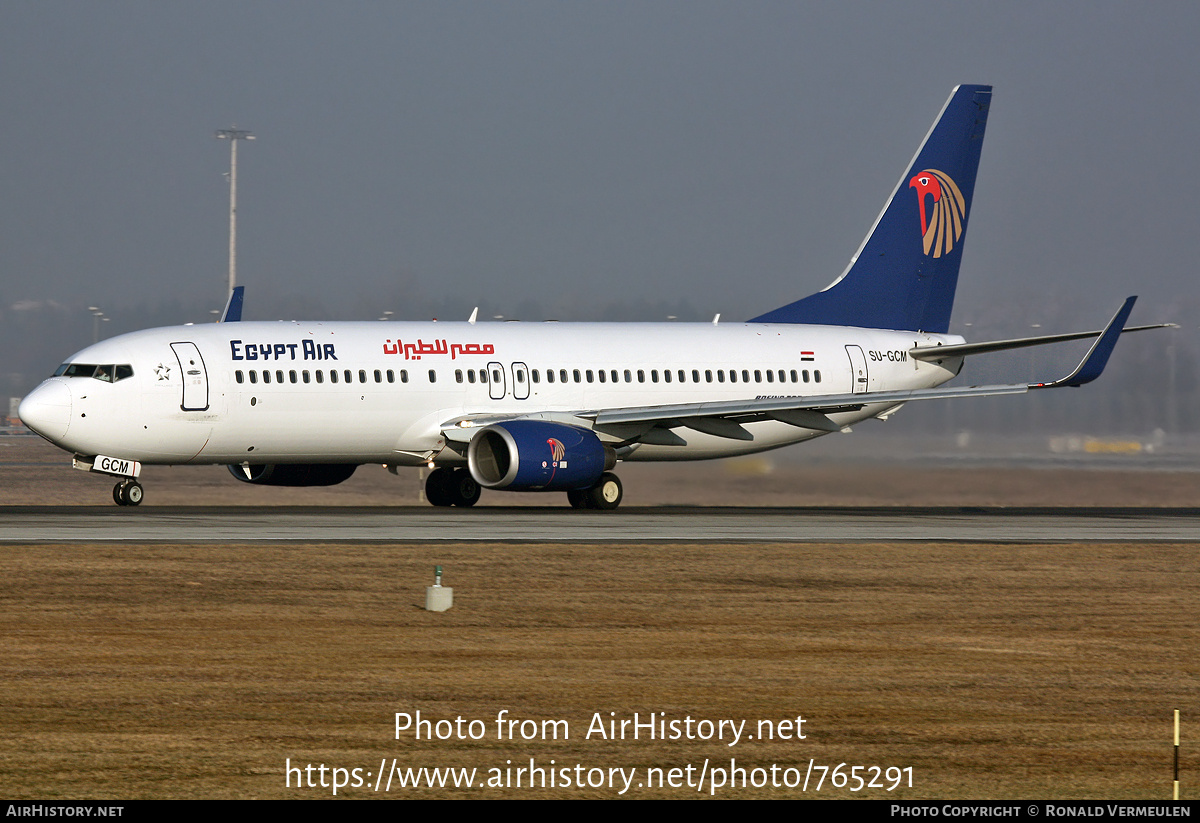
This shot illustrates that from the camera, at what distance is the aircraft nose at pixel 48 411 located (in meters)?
33.0

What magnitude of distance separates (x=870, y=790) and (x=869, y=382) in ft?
104

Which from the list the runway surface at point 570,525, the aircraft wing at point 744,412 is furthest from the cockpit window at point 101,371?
the aircraft wing at point 744,412

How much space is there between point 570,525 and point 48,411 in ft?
34.6

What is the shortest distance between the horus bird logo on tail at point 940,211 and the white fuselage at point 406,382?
385 cm

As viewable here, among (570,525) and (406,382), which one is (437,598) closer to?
(570,525)

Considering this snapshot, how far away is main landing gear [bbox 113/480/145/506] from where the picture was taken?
114ft

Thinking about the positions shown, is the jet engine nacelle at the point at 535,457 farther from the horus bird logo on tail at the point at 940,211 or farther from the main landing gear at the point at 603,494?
the horus bird logo on tail at the point at 940,211

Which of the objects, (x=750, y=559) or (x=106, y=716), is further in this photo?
(x=750, y=559)

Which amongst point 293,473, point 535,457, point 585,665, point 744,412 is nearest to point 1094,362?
point 744,412

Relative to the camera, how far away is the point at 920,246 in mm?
44750

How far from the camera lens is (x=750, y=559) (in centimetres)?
2461

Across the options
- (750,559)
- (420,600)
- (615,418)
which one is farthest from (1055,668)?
(615,418)

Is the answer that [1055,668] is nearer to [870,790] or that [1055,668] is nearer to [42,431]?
[870,790]

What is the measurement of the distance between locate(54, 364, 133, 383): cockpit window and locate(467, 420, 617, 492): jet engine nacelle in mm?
7014
